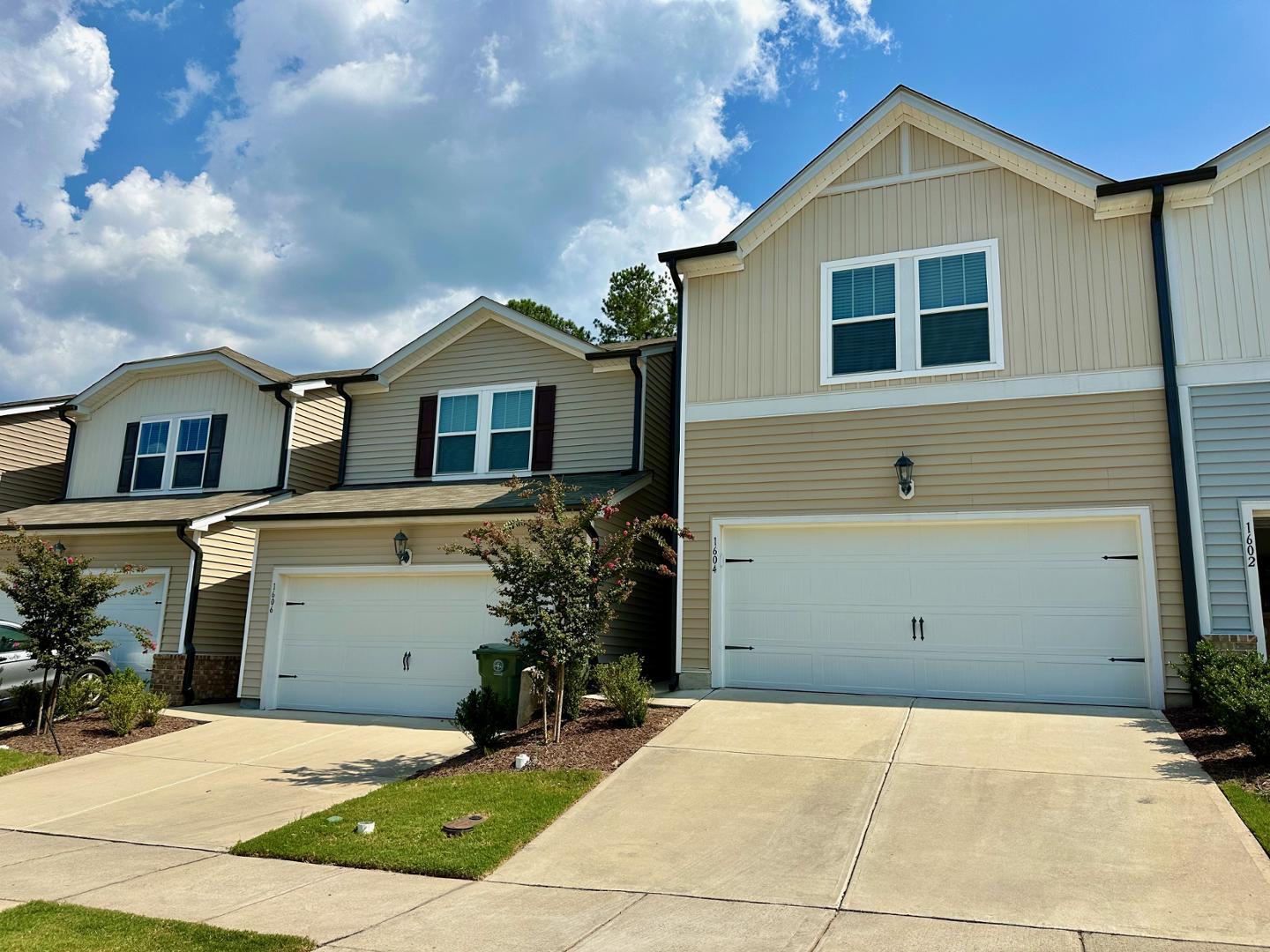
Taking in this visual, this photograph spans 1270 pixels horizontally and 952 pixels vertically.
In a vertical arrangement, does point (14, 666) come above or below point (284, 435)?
below

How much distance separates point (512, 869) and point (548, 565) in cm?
353

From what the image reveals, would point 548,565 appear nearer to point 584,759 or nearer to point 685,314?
point 584,759

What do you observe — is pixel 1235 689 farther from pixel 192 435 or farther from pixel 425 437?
pixel 192 435

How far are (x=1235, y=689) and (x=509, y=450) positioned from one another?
10873 millimetres

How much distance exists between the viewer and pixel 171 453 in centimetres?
1827

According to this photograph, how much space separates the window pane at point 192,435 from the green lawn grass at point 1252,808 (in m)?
17.3

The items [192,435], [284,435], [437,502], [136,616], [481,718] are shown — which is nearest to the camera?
[481,718]

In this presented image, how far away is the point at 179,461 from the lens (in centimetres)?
1816

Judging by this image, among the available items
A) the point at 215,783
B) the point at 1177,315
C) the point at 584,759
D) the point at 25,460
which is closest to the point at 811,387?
the point at 1177,315

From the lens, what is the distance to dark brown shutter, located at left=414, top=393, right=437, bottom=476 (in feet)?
52.8

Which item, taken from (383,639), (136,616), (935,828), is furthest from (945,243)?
(136,616)

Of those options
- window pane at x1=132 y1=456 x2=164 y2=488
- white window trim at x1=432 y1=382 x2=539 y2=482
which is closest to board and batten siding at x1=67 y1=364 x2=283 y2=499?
window pane at x1=132 y1=456 x2=164 y2=488

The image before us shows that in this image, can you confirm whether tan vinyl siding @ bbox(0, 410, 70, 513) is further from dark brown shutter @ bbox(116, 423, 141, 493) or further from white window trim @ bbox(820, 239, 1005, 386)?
white window trim @ bbox(820, 239, 1005, 386)

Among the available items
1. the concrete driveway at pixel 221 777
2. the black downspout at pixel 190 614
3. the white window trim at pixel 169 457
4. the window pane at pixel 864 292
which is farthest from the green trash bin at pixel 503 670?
the white window trim at pixel 169 457
